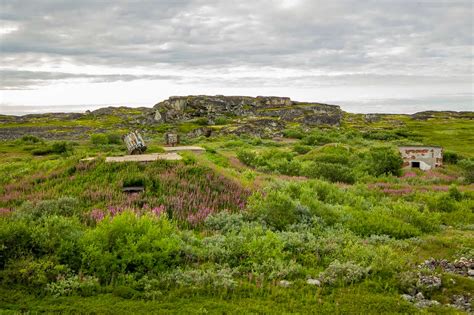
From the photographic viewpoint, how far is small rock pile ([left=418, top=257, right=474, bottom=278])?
1114cm

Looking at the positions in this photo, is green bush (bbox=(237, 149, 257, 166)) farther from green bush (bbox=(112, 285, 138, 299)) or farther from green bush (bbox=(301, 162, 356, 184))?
green bush (bbox=(112, 285, 138, 299))

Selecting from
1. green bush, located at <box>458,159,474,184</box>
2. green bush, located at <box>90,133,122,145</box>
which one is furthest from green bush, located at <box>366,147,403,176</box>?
green bush, located at <box>90,133,122,145</box>

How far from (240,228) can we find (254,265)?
326cm

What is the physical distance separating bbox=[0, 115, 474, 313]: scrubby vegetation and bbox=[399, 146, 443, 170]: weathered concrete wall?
675 inches

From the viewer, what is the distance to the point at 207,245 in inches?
454

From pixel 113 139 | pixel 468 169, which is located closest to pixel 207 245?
pixel 468 169

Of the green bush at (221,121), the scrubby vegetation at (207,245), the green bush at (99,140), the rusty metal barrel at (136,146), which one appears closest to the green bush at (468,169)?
the scrubby vegetation at (207,245)

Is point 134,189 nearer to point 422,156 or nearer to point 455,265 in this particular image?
point 455,265

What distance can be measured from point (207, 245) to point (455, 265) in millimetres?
6643

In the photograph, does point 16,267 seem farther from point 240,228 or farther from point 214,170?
point 214,170

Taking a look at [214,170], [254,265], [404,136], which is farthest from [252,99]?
[254,265]

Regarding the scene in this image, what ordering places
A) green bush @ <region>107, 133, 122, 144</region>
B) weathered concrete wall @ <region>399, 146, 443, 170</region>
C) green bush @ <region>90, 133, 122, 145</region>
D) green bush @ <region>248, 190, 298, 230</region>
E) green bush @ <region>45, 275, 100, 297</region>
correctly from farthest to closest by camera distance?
green bush @ <region>107, 133, 122, 144</region>, green bush @ <region>90, 133, 122, 145</region>, weathered concrete wall @ <region>399, 146, 443, 170</region>, green bush @ <region>248, 190, 298, 230</region>, green bush @ <region>45, 275, 100, 297</region>

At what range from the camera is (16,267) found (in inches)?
369

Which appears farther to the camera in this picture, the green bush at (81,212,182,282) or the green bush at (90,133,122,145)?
the green bush at (90,133,122,145)
